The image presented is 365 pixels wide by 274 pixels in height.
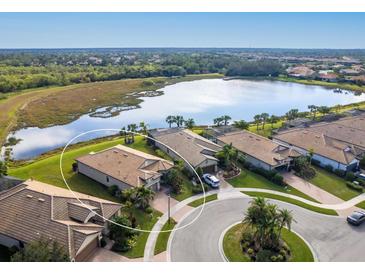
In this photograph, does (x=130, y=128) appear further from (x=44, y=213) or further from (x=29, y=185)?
(x=44, y=213)

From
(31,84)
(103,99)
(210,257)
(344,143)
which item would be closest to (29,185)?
(210,257)

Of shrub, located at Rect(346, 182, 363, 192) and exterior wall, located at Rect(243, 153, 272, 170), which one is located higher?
exterior wall, located at Rect(243, 153, 272, 170)

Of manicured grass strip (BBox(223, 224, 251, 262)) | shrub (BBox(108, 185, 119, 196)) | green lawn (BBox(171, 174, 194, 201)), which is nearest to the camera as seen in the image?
manicured grass strip (BBox(223, 224, 251, 262))

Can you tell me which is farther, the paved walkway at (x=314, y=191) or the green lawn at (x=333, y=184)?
the green lawn at (x=333, y=184)

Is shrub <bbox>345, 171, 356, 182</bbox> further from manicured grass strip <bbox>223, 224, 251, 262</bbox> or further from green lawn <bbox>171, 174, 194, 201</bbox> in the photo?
green lawn <bbox>171, 174, 194, 201</bbox>

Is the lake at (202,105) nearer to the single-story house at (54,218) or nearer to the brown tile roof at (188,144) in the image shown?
the brown tile roof at (188,144)

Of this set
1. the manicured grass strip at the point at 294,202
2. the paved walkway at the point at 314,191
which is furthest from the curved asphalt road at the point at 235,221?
the paved walkway at the point at 314,191

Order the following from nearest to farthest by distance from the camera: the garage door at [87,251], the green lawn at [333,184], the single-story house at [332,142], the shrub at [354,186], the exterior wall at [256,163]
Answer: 1. the garage door at [87,251]
2. the green lawn at [333,184]
3. the shrub at [354,186]
4. the exterior wall at [256,163]
5. the single-story house at [332,142]

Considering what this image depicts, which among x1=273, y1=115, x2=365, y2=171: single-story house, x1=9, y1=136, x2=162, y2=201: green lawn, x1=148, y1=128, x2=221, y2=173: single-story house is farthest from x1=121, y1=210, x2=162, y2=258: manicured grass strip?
x1=273, y1=115, x2=365, y2=171: single-story house
